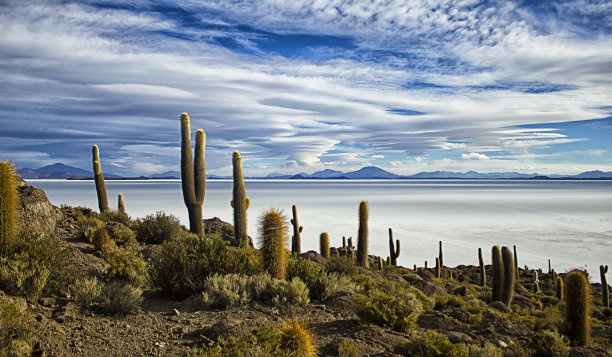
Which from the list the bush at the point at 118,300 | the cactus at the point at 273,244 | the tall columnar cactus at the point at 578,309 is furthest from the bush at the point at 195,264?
the tall columnar cactus at the point at 578,309

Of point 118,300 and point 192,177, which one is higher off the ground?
point 192,177

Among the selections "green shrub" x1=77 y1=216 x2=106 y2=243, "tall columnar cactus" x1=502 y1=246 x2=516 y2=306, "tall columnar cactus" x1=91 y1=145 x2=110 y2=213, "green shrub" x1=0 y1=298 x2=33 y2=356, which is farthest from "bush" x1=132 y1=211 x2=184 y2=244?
"tall columnar cactus" x1=502 y1=246 x2=516 y2=306

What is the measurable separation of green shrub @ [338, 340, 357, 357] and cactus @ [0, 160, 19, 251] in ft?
20.9

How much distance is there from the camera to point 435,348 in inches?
252

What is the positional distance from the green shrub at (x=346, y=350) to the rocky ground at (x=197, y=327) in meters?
0.22

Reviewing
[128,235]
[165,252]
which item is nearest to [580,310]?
[165,252]

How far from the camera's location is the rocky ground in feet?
20.5

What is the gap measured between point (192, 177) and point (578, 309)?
51.1ft

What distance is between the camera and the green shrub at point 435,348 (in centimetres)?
636

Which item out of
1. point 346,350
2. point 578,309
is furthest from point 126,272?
point 578,309

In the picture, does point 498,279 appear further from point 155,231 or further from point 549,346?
point 155,231

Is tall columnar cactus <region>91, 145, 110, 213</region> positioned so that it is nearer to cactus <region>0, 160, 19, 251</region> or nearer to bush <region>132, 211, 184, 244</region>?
bush <region>132, 211, 184, 244</region>

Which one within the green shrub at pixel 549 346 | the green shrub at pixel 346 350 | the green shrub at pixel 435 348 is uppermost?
the green shrub at pixel 346 350

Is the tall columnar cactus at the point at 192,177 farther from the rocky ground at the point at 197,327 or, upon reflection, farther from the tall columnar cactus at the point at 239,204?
the rocky ground at the point at 197,327
